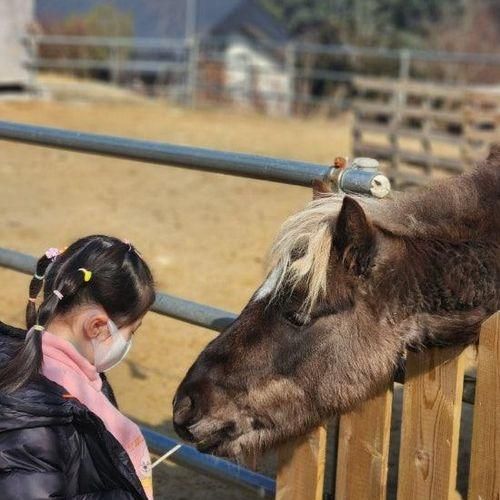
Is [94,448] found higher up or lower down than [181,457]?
higher up

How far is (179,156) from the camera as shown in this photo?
3.09 m

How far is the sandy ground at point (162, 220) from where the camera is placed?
200 inches

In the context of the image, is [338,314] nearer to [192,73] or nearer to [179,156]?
[179,156]

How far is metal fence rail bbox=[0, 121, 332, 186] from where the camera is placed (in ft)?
8.86

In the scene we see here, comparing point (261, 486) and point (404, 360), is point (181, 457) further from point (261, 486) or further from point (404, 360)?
point (404, 360)

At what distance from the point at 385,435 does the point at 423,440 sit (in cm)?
12

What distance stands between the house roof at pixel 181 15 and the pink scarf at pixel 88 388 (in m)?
33.6

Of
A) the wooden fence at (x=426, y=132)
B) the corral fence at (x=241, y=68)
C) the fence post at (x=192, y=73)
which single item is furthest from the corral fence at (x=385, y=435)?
the fence post at (x=192, y=73)

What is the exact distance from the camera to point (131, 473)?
219 cm

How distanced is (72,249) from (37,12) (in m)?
35.3

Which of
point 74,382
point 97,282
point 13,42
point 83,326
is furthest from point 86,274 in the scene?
point 13,42

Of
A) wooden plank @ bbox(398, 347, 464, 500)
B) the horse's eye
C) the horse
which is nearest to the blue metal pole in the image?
the horse

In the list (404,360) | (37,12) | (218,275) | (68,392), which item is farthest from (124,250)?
(37,12)

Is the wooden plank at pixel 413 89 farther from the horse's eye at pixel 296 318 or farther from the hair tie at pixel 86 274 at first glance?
the hair tie at pixel 86 274
